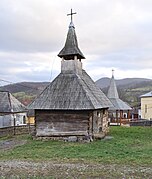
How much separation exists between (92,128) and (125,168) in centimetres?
857

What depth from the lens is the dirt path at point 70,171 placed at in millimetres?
9344

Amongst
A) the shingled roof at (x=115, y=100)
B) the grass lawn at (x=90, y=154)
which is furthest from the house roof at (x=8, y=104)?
the grass lawn at (x=90, y=154)

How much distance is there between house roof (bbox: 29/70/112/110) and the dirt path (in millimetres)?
7155

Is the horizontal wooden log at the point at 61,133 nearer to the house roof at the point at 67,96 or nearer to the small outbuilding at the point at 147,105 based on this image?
the house roof at the point at 67,96


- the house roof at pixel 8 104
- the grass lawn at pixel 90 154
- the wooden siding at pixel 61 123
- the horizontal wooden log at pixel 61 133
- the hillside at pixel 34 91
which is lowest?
the grass lawn at pixel 90 154

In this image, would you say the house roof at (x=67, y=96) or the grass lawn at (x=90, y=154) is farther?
the house roof at (x=67, y=96)

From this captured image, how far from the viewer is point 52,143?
57.7ft

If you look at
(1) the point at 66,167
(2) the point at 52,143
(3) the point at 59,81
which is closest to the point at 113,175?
(1) the point at 66,167

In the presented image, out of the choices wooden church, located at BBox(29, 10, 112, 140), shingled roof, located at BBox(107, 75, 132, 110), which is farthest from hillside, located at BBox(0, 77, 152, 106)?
shingled roof, located at BBox(107, 75, 132, 110)

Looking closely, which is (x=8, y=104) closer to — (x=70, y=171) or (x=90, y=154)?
(x=90, y=154)

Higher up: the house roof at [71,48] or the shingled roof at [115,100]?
the house roof at [71,48]

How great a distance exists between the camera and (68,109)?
18109 mm

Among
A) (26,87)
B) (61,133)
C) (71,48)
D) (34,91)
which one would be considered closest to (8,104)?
(26,87)

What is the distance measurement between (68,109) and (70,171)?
8.31 m
